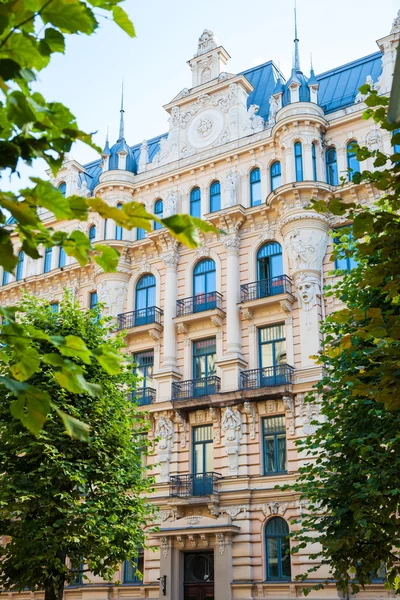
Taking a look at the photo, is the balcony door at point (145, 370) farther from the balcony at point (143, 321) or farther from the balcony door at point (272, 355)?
the balcony door at point (272, 355)

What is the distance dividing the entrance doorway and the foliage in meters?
25.0

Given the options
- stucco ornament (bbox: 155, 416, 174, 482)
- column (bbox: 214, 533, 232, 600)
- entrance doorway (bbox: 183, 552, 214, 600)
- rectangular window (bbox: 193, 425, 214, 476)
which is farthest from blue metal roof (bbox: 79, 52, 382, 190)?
entrance doorway (bbox: 183, 552, 214, 600)

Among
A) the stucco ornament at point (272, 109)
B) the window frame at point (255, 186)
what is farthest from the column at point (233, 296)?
the stucco ornament at point (272, 109)

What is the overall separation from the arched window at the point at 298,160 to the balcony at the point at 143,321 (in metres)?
8.56

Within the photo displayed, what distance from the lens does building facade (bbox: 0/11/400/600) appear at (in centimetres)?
2783

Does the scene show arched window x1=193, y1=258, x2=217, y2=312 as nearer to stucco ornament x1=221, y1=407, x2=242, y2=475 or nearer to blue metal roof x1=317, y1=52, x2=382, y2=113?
stucco ornament x1=221, y1=407, x2=242, y2=475

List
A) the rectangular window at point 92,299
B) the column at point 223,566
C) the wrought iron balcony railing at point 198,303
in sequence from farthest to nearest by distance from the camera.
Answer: the rectangular window at point 92,299 → the wrought iron balcony railing at point 198,303 → the column at point 223,566

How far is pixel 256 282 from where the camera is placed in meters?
30.9

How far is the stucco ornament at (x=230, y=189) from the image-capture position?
32.6m

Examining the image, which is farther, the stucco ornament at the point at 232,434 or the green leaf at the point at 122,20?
the stucco ornament at the point at 232,434

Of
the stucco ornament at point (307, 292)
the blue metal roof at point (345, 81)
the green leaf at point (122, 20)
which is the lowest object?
the green leaf at point (122, 20)

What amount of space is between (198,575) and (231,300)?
36.1 ft

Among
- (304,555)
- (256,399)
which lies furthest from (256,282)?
(304,555)

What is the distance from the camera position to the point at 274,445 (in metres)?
28.5
